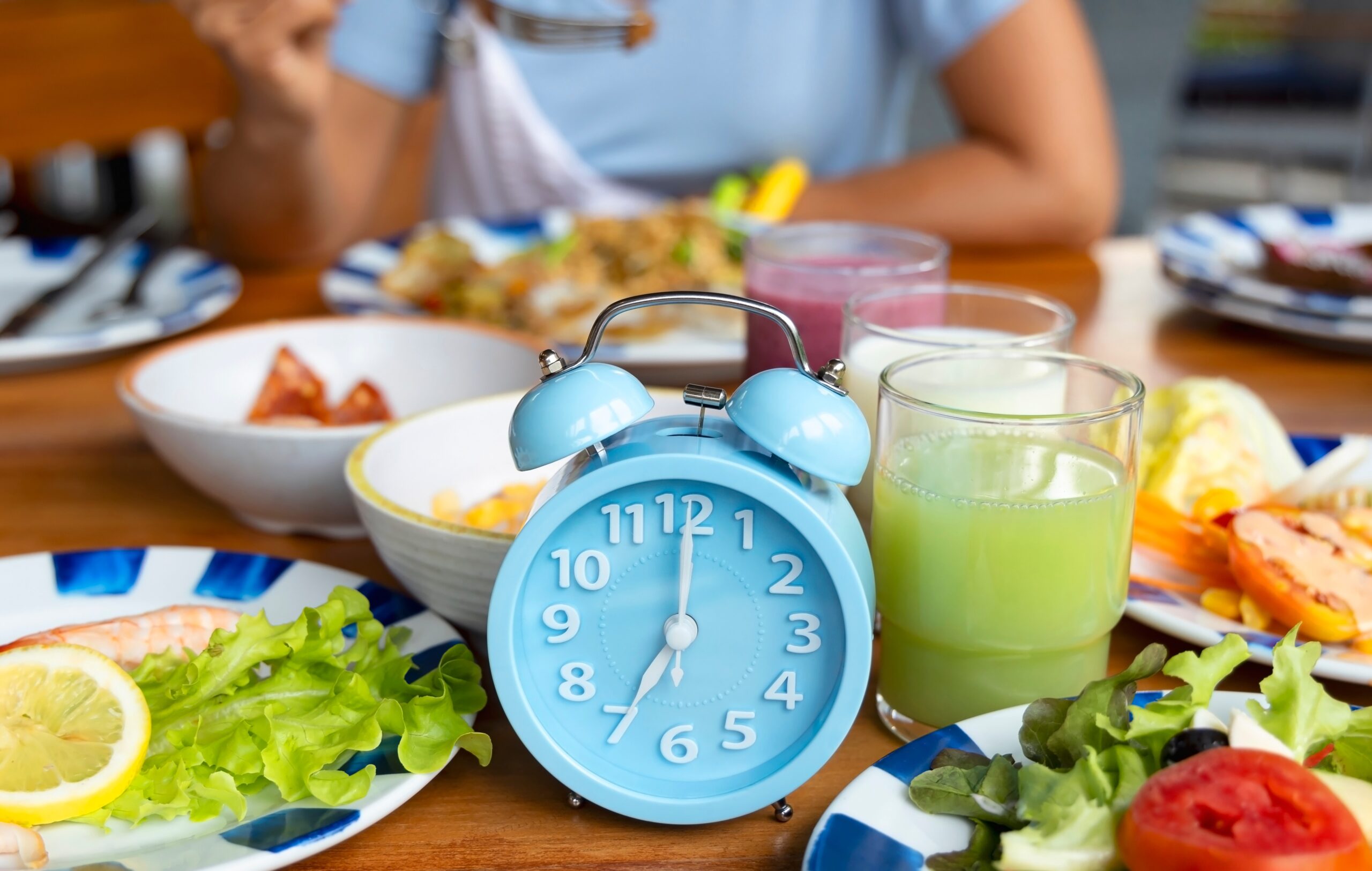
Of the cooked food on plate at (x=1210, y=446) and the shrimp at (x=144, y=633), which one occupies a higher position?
the cooked food on plate at (x=1210, y=446)

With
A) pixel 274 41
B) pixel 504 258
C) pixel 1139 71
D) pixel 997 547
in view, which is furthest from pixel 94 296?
pixel 1139 71

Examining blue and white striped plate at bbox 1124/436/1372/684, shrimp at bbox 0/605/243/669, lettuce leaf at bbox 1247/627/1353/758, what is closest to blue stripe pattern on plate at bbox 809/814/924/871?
lettuce leaf at bbox 1247/627/1353/758

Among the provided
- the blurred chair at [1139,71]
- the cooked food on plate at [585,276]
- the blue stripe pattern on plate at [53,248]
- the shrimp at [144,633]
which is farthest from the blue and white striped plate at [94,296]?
the blurred chair at [1139,71]

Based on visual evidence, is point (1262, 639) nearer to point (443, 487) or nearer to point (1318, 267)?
point (443, 487)

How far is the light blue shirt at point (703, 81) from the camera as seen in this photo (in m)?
2.58

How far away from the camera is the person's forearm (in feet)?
7.35

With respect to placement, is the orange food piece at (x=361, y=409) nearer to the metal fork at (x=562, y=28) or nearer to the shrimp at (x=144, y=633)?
the shrimp at (x=144, y=633)

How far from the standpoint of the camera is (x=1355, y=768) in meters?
0.66

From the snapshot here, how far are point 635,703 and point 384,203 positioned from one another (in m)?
5.40

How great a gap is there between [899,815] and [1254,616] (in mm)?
406

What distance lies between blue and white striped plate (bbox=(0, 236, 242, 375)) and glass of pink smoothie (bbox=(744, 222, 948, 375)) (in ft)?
2.83

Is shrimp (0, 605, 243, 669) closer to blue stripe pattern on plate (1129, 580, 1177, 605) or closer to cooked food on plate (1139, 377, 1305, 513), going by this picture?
blue stripe pattern on plate (1129, 580, 1177, 605)

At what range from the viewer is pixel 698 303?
26.4 inches

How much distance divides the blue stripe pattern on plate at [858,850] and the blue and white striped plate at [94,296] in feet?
4.15
